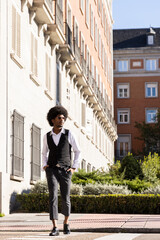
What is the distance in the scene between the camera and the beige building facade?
57.6 ft

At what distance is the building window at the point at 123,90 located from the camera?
7662 cm

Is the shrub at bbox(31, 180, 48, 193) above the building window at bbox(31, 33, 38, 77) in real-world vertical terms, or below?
below

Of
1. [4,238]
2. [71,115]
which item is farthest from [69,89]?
[4,238]

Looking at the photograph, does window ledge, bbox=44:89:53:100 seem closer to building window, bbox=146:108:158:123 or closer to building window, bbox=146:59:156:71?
building window, bbox=146:108:158:123

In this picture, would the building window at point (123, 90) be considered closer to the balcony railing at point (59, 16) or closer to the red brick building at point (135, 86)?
the red brick building at point (135, 86)

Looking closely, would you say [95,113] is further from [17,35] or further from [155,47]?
[155,47]

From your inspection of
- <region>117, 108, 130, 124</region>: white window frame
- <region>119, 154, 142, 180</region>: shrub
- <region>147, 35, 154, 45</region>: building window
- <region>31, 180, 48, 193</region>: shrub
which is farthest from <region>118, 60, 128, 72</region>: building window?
<region>31, 180, 48, 193</region>: shrub

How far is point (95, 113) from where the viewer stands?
4500cm

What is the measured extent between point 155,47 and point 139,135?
11606 millimetres

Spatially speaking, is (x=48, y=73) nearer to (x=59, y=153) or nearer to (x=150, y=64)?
(x=59, y=153)

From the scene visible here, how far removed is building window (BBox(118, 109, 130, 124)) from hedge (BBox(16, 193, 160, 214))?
5799 centimetres

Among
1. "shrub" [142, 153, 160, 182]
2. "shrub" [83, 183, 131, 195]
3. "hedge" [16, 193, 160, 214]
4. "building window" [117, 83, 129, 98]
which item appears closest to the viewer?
"hedge" [16, 193, 160, 214]

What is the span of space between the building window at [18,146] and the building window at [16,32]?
2023 mm

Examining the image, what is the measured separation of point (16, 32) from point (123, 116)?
57.2 meters
